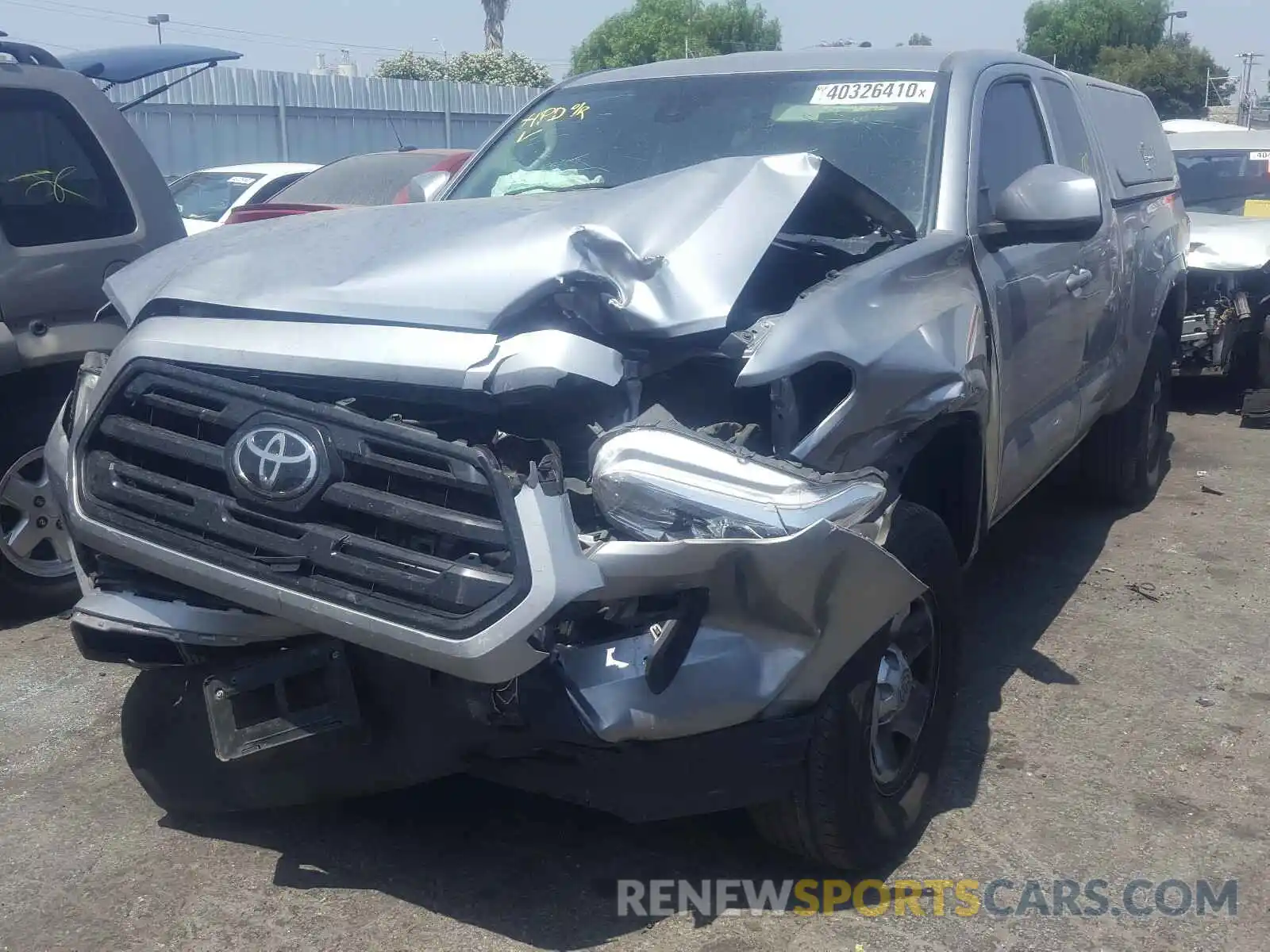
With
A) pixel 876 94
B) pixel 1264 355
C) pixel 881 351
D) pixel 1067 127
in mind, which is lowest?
pixel 1264 355

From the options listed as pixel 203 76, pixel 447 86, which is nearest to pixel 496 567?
pixel 203 76

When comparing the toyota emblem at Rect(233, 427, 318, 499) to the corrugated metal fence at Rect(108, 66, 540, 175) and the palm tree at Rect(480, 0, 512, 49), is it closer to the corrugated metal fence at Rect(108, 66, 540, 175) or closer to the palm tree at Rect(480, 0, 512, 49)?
the corrugated metal fence at Rect(108, 66, 540, 175)

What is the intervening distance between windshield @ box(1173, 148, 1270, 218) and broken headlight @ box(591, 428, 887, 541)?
8248 millimetres

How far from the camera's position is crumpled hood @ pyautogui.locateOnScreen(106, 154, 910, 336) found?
9.27 feet

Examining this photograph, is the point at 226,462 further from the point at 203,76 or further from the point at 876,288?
the point at 203,76

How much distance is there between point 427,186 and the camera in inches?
195

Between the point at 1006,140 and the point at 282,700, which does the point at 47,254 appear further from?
the point at 1006,140

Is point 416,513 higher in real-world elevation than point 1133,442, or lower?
higher

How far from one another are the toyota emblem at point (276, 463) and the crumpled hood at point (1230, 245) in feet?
23.9

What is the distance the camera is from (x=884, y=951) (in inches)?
116

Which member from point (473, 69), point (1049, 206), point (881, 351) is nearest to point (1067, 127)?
point (1049, 206)

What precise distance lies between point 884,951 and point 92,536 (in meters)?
1.94

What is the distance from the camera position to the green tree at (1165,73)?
47.0 meters

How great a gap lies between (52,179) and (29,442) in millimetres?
1023
